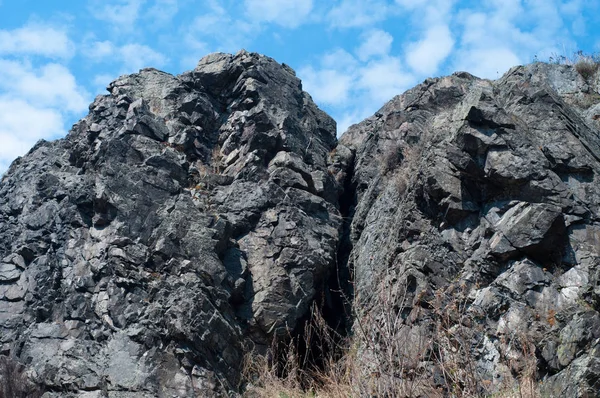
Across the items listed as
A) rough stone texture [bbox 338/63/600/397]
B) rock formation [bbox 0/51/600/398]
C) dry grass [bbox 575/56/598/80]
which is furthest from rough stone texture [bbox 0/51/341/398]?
dry grass [bbox 575/56/598/80]

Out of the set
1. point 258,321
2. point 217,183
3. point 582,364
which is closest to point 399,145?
point 217,183

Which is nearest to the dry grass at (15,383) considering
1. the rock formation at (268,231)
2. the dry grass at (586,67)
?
the rock formation at (268,231)

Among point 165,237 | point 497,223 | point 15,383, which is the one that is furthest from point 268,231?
point 15,383

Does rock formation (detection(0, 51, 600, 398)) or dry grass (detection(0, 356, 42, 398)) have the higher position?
rock formation (detection(0, 51, 600, 398))

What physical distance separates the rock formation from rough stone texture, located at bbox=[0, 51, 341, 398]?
4cm

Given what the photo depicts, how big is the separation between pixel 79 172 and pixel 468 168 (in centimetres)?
874

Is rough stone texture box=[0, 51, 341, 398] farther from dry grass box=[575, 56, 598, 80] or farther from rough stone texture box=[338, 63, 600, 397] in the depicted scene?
dry grass box=[575, 56, 598, 80]

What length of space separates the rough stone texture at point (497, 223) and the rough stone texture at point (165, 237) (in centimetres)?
183

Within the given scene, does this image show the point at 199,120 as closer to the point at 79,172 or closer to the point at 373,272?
the point at 79,172

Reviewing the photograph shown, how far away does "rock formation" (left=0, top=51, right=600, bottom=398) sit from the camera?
1112cm

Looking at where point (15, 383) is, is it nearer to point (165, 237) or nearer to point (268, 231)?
point (165, 237)

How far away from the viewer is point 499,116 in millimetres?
12828

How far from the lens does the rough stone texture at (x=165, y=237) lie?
11758mm

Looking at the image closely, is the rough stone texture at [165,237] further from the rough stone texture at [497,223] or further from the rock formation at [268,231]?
the rough stone texture at [497,223]
